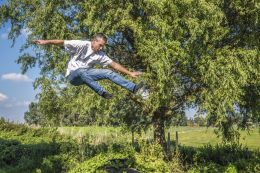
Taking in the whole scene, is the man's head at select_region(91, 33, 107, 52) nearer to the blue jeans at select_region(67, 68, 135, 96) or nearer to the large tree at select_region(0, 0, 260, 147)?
the blue jeans at select_region(67, 68, 135, 96)

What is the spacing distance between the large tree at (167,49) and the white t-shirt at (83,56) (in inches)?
239

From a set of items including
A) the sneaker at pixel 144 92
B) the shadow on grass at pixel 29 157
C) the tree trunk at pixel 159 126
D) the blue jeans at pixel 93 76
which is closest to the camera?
the blue jeans at pixel 93 76

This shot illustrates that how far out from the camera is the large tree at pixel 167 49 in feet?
47.2

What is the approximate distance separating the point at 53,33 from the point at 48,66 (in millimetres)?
2000

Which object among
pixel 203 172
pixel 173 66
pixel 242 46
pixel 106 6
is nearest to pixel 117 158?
pixel 203 172

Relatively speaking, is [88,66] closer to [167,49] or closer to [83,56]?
[83,56]

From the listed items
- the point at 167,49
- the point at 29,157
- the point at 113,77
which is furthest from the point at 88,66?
the point at 29,157

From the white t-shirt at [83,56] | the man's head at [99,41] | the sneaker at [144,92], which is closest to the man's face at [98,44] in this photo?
the man's head at [99,41]

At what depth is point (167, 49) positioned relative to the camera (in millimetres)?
13977

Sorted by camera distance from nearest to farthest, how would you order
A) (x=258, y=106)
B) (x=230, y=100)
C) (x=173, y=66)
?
(x=230, y=100), (x=173, y=66), (x=258, y=106)

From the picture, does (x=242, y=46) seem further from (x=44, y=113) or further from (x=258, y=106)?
(x=44, y=113)

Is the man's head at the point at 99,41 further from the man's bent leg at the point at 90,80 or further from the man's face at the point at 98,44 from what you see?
the man's bent leg at the point at 90,80

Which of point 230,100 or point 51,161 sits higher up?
point 230,100

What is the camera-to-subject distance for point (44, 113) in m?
19.6
